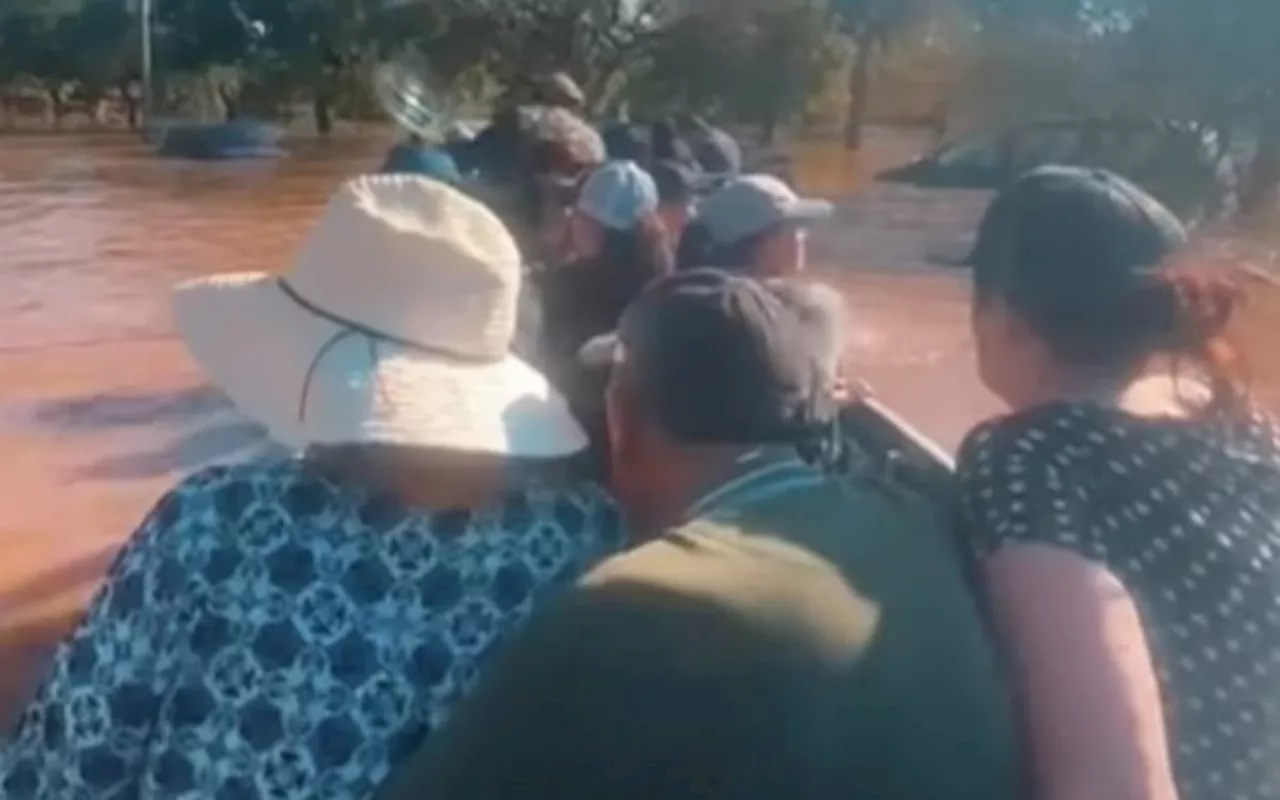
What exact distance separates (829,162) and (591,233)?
83.9 ft

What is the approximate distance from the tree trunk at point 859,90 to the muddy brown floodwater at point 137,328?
5.09 metres

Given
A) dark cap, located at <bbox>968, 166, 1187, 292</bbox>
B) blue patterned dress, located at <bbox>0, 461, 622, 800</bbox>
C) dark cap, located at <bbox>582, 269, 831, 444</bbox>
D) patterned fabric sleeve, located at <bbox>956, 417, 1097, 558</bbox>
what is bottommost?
blue patterned dress, located at <bbox>0, 461, 622, 800</bbox>

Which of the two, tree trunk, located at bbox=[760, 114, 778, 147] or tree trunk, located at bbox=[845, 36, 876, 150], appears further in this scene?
tree trunk, located at bbox=[760, 114, 778, 147]

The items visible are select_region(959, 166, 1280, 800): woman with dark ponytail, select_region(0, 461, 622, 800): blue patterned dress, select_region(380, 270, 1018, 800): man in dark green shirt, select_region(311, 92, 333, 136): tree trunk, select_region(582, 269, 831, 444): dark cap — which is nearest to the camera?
select_region(380, 270, 1018, 800): man in dark green shirt

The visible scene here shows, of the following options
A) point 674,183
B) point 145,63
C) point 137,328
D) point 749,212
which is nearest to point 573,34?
point 145,63

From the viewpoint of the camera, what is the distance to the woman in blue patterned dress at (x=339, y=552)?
202cm

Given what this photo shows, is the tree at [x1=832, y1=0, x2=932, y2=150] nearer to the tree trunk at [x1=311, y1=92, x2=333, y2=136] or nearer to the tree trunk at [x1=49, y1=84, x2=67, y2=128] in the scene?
the tree trunk at [x1=311, y1=92, x2=333, y2=136]

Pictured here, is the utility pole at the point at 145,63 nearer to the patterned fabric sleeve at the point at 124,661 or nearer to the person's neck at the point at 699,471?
the patterned fabric sleeve at the point at 124,661

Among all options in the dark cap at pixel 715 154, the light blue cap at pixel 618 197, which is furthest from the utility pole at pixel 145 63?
the light blue cap at pixel 618 197

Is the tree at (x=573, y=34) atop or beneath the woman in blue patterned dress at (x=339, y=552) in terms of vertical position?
beneath

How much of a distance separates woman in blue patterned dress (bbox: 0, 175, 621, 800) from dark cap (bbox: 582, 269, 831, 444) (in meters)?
0.29

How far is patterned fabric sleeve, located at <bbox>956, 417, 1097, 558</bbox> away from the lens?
72.8 inches

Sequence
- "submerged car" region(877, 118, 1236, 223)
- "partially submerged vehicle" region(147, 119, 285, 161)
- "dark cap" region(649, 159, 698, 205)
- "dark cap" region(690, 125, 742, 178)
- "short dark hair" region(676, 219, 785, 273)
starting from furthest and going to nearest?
"partially submerged vehicle" region(147, 119, 285, 161), "submerged car" region(877, 118, 1236, 223), "dark cap" region(690, 125, 742, 178), "dark cap" region(649, 159, 698, 205), "short dark hair" region(676, 219, 785, 273)

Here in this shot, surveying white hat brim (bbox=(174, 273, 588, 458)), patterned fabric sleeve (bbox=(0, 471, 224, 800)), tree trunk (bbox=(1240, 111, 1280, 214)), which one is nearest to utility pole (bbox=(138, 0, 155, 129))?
tree trunk (bbox=(1240, 111, 1280, 214))
